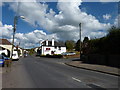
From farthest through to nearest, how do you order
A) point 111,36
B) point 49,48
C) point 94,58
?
point 49,48 → point 94,58 → point 111,36

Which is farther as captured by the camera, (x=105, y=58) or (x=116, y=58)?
(x=105, y=58)

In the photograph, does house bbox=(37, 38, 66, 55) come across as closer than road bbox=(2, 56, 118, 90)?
No

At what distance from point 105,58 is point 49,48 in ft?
202

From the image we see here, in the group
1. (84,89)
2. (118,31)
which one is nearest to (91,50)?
(118,31)

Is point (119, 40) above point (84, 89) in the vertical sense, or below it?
above

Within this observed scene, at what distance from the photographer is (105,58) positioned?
2581 centimetres

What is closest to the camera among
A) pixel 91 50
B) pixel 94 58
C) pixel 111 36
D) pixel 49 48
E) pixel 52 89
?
pixel 52 89

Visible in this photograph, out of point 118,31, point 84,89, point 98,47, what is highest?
point 118,31

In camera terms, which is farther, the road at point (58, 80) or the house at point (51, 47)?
the house at point (51, 47)

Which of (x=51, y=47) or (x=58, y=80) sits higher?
(x=51, y=47)

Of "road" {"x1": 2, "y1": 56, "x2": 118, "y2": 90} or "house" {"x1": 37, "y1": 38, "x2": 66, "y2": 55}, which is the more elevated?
"house" {"x1": 37, "y1": 38, "x2": 66, "y2": 55}

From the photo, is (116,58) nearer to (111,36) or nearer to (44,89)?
(111,36)

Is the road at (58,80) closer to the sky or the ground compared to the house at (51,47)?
closer to the ground

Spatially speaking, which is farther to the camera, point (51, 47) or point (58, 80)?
point (51, 47)
